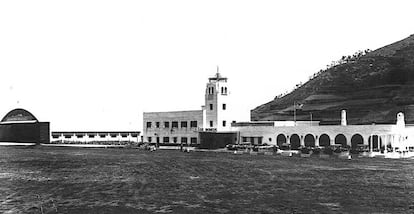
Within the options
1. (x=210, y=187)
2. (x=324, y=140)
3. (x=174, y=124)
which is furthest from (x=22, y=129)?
(x=210, y=187)

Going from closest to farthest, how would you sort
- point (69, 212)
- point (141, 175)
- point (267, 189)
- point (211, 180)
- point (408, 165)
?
1. point (69, 212)
2. point (267, 189)
3. point (211, 180)
4. point (141, 175)
5. point (408, 165)

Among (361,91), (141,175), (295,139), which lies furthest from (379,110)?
(141,175)

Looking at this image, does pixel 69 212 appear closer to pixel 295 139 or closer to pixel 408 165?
pixel 408 165

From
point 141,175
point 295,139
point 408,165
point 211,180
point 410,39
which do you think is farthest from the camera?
point 410,39

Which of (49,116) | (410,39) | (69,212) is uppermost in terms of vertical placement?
(410,39)

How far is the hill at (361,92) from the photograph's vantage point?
119000mm

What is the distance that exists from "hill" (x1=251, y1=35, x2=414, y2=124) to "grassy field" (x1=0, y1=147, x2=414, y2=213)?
56.4 metres

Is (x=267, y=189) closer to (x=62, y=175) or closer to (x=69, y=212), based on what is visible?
(x=69, y=212)

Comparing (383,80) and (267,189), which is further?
(383,80)

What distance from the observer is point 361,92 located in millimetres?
133375

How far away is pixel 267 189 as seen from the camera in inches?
1612

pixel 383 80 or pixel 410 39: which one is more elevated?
pixel 410 39

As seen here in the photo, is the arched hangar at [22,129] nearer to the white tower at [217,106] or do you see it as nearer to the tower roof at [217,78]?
the tower roof at [217,78]

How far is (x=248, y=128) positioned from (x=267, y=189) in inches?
1845
